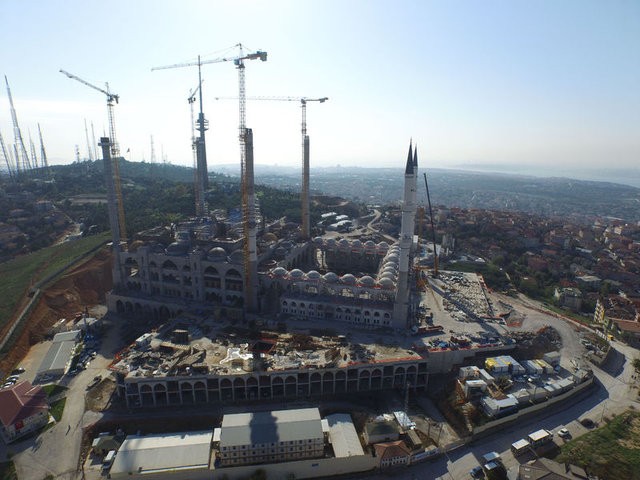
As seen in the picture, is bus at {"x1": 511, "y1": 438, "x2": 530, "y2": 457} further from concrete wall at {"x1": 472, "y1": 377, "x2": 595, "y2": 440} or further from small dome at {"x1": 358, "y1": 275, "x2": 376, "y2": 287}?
small dome at {"x1": 358, "y1": 275, "x2": 376, "y2": 287}

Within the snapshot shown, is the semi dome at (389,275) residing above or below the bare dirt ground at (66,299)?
above

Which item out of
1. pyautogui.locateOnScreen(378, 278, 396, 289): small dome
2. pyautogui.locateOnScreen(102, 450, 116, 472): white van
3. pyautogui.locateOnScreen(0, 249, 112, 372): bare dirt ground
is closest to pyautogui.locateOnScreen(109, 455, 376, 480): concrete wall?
pyautogui.locateOnScreen(102, 450, 116, 472): white van

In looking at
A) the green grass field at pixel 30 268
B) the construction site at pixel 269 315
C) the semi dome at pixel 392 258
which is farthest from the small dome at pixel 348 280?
the green grass field at pixel 30 268

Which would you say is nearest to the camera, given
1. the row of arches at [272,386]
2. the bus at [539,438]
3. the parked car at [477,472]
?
the parked car at [477,472]

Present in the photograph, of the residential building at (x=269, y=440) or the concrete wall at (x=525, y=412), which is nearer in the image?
the residential building at (x=269, y=440)

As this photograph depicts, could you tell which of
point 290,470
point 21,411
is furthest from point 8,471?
point 290,470

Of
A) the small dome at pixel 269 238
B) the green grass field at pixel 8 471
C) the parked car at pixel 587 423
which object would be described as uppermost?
the small dome at pixel 269 238

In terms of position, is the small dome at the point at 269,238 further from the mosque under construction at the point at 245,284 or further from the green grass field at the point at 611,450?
the green grass field at the point at 611,450
